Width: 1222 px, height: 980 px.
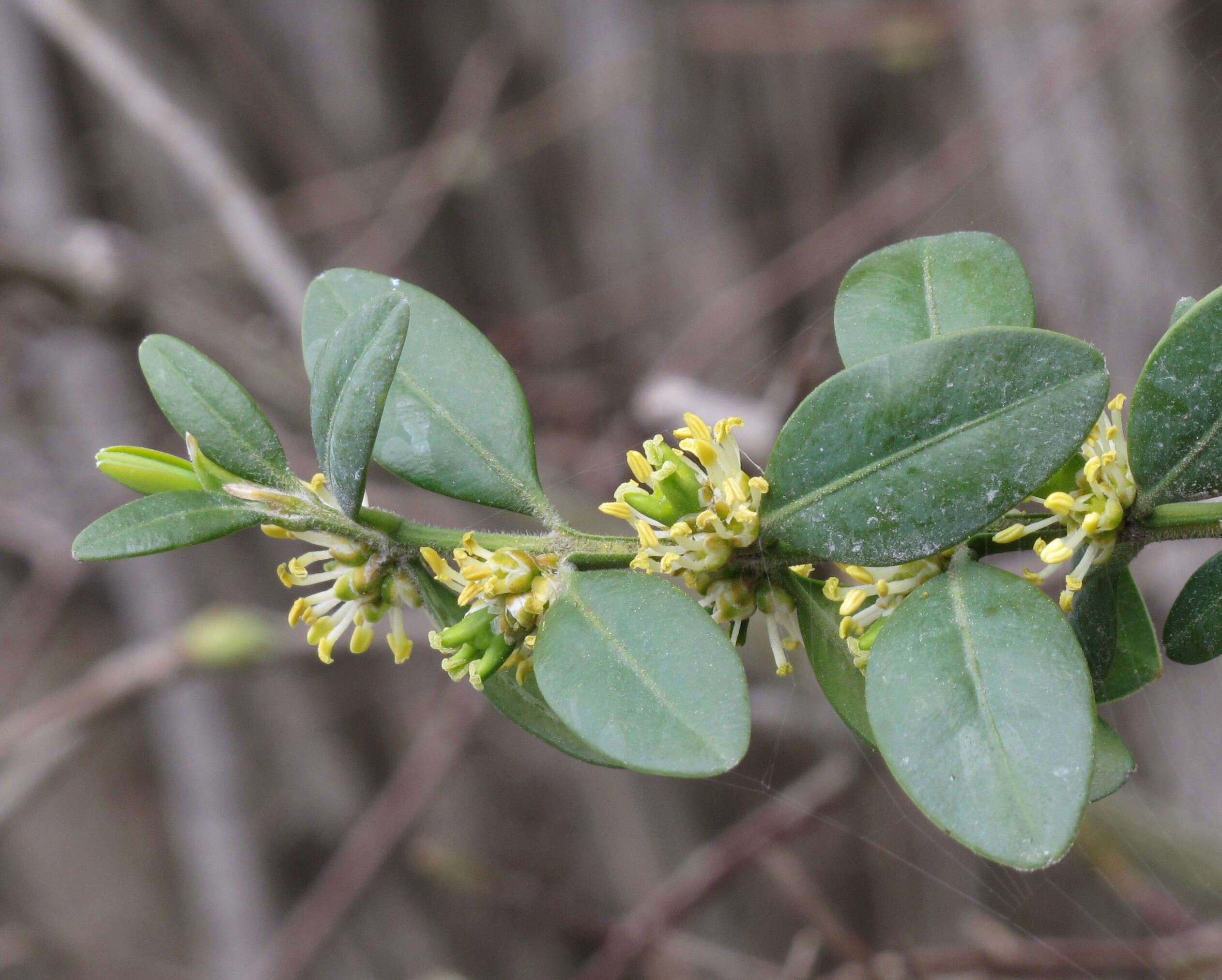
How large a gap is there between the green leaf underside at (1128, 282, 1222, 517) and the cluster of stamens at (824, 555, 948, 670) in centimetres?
13

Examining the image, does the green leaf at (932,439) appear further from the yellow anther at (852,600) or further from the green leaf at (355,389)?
the green leaf at (355,389)

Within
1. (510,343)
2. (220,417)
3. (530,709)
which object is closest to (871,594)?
(530,709)

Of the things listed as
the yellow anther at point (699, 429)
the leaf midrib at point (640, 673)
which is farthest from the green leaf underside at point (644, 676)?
the yellow anther at point (699, 429)

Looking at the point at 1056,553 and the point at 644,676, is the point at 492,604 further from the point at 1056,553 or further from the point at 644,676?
the point at 1056,553

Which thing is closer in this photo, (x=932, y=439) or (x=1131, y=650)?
(x=932, y=439)

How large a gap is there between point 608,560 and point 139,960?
Result: 141 inches

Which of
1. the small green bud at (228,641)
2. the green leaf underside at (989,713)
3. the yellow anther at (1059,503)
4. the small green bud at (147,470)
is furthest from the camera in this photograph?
the small green bud at (228,641)

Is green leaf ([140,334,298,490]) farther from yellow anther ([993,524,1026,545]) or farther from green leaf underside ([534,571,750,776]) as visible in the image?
yellow anther ([993,524,1026,545])

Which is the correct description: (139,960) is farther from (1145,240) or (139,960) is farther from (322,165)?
(1145,240)

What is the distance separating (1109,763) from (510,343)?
7.39 ft

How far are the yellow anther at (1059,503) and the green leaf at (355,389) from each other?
380mm

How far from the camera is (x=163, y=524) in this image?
1.93ft

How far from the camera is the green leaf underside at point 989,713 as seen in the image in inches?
16.9

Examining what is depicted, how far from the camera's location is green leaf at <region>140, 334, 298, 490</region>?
63cm
